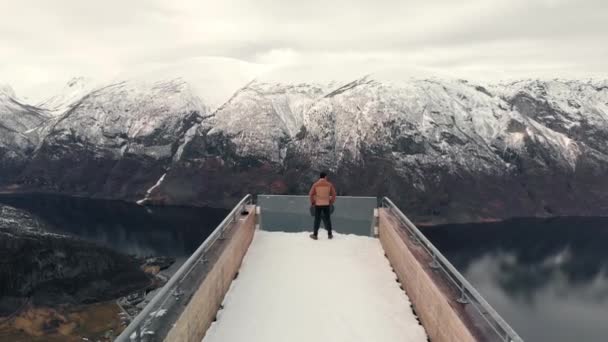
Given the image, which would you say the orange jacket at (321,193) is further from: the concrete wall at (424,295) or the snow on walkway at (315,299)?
the concrete wall at (424,295)

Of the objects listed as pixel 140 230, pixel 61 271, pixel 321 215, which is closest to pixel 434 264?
pixel 321 215

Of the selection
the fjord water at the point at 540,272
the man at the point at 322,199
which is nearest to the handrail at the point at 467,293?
the man at the point at 322,199

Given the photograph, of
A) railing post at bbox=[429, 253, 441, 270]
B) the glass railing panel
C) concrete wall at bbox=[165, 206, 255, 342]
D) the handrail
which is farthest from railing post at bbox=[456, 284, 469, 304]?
the glass railing panel

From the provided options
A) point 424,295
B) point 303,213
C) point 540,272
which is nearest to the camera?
point 424,295

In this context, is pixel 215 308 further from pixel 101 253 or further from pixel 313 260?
pixel 101 253

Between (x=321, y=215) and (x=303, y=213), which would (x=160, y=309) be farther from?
(x=303, y=213)

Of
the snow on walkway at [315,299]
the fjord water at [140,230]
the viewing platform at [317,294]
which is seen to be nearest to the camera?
the viewing platform at [317,294]

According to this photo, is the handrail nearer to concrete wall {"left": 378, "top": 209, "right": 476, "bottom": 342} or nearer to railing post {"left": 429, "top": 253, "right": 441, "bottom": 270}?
railing post {"left": 429, "top": 253, "right": 441, "bottom": 270}
